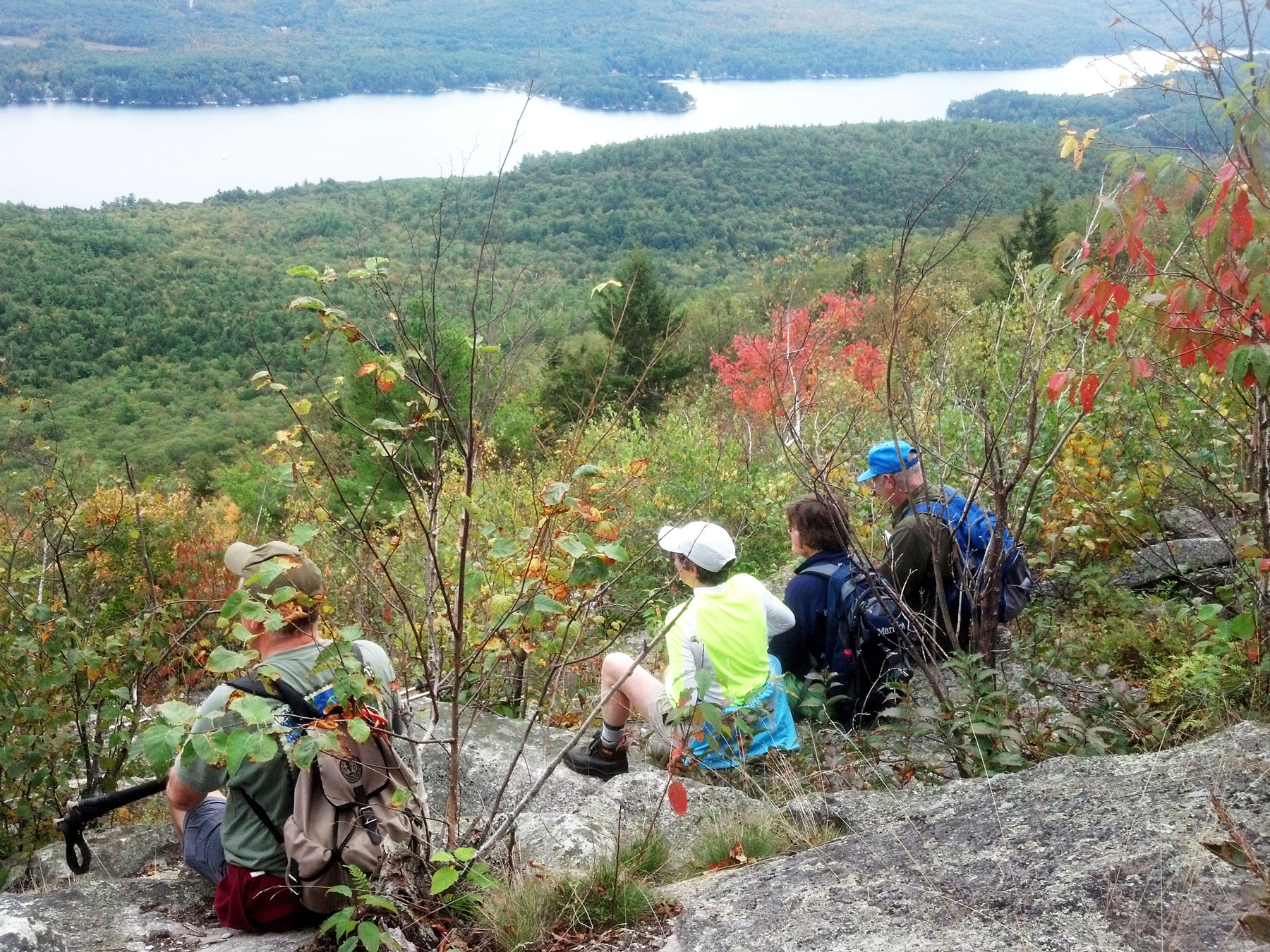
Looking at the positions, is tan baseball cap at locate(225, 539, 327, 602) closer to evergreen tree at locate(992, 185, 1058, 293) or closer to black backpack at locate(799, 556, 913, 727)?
black backpack at locate(799, 556, 913, 727)

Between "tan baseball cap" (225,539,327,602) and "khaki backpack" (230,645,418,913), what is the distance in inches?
8.9

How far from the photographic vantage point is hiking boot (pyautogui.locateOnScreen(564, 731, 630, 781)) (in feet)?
11.3

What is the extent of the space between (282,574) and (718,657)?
1520 millimetres

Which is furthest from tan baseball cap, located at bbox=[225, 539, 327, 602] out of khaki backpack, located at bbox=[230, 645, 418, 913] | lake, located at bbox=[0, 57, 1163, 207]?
lake, located at bbox=[0, 57, 1163, 207]

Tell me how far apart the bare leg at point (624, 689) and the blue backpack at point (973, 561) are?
111 cm

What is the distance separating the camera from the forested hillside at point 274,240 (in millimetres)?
44094

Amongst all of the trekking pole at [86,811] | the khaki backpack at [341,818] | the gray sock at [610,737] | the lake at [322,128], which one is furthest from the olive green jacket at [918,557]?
the lake at [322,128]

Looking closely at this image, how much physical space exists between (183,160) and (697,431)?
354 ft

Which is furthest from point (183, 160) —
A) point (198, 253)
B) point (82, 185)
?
point (198, 253)

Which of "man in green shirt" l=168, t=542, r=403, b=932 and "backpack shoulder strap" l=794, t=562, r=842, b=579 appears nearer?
"man in green shirt" l=168, t=542, r=403, b=932

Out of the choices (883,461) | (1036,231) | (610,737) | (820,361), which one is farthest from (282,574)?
(1036,231)

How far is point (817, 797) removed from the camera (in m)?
2.58

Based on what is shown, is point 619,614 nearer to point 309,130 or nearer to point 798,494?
point 798,494

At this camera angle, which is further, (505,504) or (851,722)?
(505,504)
